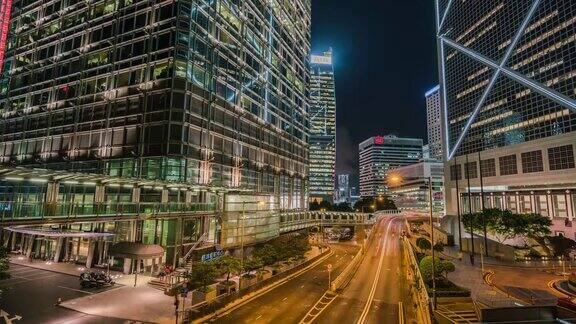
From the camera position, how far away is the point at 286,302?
3356cm

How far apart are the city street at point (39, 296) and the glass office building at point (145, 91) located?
15.5m

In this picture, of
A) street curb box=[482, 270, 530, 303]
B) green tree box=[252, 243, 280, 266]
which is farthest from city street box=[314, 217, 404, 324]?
green tree box=[252, 243, 280, 266]

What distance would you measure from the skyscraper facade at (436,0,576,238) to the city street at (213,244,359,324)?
106ft

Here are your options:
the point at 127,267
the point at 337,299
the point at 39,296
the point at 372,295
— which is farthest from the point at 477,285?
the point at 39,296

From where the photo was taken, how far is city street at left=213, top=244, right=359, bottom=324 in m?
28.2

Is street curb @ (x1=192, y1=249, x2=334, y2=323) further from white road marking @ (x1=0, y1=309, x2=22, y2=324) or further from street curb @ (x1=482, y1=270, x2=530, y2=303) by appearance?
street curb @ (x1=482, y1=270, x2=530, y2=303)

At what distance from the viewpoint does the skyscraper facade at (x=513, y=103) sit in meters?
71.2

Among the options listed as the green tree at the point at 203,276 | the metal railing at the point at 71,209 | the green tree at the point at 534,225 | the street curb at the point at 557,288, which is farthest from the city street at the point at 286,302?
the green tree at the point at 534,225

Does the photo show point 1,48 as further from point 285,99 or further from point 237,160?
point 285,99

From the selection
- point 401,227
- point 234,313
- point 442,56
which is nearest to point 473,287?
point 234,313

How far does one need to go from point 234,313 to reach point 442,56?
111 meters

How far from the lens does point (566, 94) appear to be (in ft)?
228

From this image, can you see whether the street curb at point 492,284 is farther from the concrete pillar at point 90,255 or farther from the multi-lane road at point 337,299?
the concrete pillar at point 90,255

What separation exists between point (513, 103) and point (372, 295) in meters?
70.5
